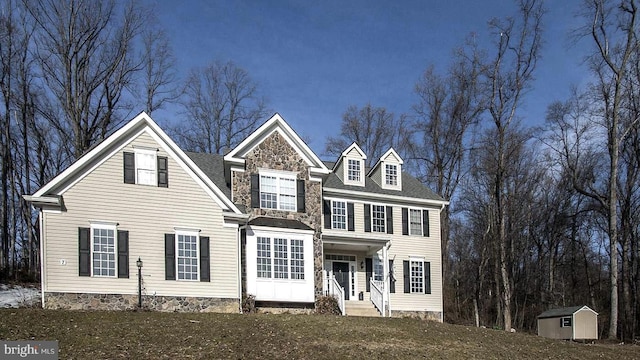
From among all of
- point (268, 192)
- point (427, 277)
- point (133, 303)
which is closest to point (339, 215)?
point (268, 192)

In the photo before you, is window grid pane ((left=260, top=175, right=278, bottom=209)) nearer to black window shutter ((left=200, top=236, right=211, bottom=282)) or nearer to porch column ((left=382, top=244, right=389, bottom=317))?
black window shutter ((left=200, top=236, right=211, bottom=282))

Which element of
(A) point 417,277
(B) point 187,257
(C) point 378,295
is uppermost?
(B) point 187,257

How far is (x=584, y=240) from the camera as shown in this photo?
48.1 m

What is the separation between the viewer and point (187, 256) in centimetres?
2291

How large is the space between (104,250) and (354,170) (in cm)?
1237

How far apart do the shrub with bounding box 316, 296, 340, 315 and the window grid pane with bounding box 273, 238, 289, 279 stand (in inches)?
63.4

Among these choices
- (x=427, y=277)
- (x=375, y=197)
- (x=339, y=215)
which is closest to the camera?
(x=339, y=215)

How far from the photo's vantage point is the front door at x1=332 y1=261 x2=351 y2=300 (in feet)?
93.5

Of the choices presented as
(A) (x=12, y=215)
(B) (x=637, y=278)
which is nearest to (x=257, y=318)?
(A) (x=12, y=215)

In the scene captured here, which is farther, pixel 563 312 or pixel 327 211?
pixel 563 312

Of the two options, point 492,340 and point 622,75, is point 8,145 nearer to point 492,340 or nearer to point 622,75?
point 492,340

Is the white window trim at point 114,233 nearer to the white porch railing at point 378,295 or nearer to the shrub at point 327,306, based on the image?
the shrub at point 327,306

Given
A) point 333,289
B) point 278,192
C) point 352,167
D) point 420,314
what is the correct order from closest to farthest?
1. point 278,192
2. point 333,289
3. point 420,314
4. point 352,167

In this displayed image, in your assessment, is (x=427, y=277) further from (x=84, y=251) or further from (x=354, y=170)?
(x=84, y=251)
